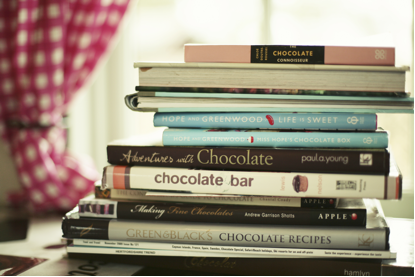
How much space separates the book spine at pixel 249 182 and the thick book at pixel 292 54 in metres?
0.18

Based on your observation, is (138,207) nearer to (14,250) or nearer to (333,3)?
(14,250)

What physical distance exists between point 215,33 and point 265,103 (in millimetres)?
1096

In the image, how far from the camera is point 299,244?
1.78 ft

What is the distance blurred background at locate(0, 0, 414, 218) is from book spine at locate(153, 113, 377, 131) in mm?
891

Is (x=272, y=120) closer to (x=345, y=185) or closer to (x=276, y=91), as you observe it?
(x=276, y=91)

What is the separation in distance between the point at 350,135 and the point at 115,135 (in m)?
1.15

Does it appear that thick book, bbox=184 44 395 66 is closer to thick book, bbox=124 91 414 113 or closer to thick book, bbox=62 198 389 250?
thick book, bbox=124 91 414 113

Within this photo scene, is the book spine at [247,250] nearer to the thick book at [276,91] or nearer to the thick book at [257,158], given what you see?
the thick book at [257,158]

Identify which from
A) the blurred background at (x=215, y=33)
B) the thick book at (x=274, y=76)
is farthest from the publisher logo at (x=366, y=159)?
the blurred background at (x=215, y=33)

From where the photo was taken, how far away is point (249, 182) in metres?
0.54

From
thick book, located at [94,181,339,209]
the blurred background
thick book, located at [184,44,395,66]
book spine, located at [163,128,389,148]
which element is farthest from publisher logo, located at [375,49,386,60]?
the blurred background

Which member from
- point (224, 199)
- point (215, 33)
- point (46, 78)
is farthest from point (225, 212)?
point (215, 33)

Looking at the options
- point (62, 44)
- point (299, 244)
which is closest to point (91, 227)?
point (299, 244)

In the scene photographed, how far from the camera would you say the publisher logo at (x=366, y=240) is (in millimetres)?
529
